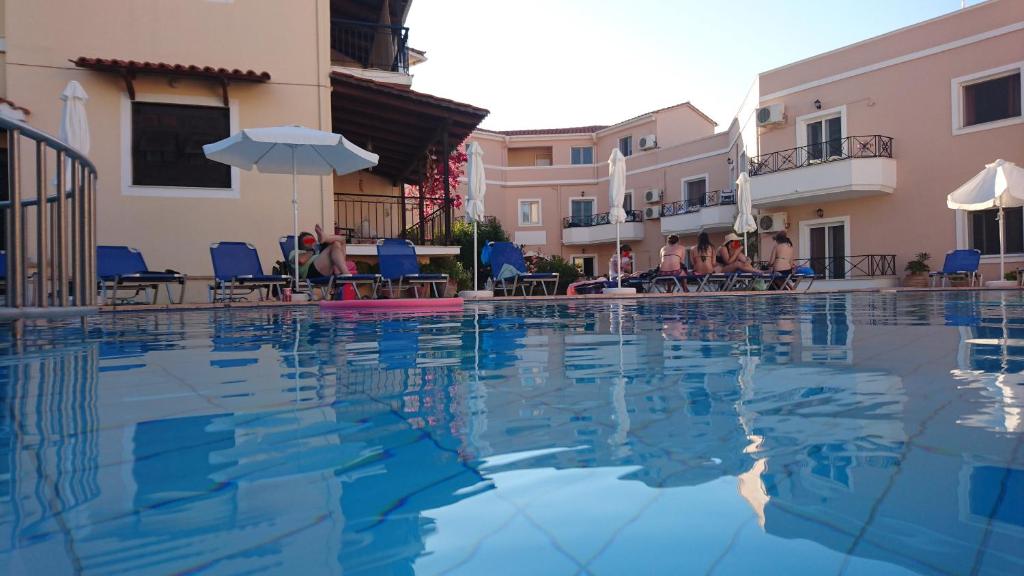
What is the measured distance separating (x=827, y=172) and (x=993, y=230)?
4277mm

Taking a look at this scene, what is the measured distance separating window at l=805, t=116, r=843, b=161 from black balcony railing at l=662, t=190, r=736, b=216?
4.21 metres

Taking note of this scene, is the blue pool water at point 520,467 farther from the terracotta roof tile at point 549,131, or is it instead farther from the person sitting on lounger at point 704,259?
the terracotta roof tile at point 549,131

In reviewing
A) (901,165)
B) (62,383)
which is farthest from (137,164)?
(901,165)

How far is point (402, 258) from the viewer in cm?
1017

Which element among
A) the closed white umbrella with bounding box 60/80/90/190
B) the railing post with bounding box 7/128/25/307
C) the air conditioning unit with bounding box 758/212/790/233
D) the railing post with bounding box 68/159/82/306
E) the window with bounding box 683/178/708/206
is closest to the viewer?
the railing post with bounding box 7/128/25/307

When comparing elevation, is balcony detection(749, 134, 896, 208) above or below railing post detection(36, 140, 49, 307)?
above

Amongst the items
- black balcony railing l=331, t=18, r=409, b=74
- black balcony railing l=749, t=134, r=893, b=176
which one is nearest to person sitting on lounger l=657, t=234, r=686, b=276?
black balcony railing l=331, t=18, r=409, b=74

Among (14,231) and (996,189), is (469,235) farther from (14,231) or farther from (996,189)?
(14,231)

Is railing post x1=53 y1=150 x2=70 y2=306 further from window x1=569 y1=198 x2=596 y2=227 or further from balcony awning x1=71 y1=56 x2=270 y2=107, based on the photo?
window x1=569 y1=198 x2=596 y2=227

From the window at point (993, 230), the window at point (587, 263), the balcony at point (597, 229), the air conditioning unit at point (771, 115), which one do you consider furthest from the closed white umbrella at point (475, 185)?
the window at point (587, 263)

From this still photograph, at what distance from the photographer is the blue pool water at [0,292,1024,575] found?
3.44 feet

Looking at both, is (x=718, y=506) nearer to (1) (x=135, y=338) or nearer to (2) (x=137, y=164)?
(1) (x=135, y=338)

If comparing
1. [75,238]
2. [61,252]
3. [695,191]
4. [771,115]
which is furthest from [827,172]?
[61,252]

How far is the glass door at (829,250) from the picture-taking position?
20.8m
